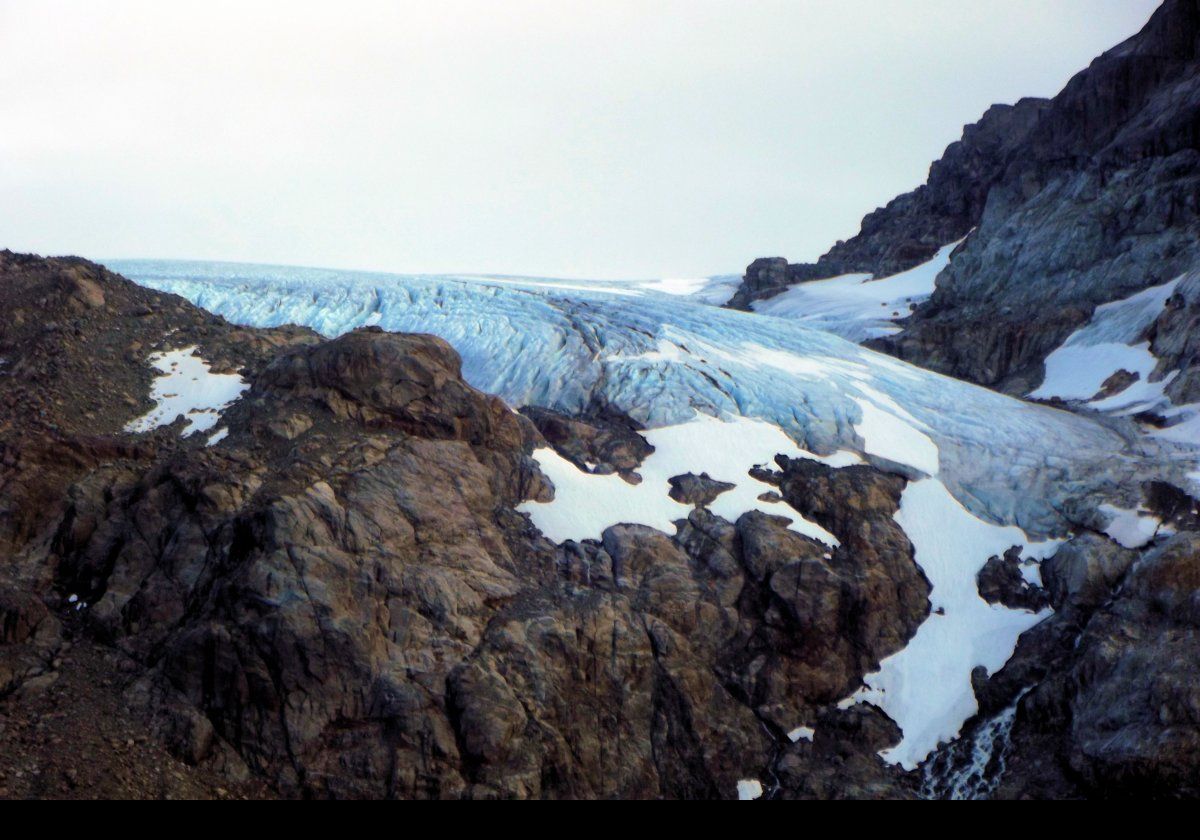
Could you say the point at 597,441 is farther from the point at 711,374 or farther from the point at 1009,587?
the point at 1009,587

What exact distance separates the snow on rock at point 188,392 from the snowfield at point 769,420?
7.40 metres

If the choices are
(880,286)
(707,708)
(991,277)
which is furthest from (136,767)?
(880,286)

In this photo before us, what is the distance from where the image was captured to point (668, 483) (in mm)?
27688

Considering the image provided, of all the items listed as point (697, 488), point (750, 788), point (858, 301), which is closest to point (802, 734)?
point (750, 788)

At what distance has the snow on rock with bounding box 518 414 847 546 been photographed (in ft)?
85.4

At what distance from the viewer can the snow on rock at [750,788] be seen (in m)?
22.6

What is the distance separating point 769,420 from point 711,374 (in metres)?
2.48

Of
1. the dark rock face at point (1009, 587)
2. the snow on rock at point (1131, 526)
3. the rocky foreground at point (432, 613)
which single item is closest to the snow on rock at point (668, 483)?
the rocky foreground at point (432, 613)

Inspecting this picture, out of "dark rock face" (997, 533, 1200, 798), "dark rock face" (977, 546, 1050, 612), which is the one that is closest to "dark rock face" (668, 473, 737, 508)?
"dark rock face" (977, 546, 1050, 612)

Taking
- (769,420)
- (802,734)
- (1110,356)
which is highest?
(1110,356)

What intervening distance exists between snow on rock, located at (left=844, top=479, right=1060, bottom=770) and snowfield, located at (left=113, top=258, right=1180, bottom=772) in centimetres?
4

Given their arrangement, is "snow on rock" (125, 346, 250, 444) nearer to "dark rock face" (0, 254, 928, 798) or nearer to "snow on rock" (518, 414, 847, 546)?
"dark rock face" (0, 254, 928, 798)

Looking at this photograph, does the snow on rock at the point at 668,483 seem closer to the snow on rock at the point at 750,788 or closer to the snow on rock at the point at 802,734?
the snow on rock at the point at 802,734

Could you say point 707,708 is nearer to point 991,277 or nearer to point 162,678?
point 162,678
